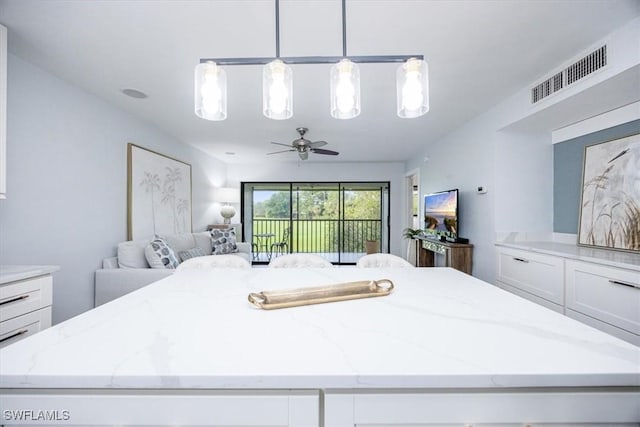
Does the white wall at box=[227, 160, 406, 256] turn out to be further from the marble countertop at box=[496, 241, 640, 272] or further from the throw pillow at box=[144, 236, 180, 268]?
the marble countertop at box=[496, 241, 640, 272]

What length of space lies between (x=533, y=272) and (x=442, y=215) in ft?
5.26

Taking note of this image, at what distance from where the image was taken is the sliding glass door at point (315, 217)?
688 cm

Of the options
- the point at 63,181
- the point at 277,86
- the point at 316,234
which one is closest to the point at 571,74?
the point at 277,86

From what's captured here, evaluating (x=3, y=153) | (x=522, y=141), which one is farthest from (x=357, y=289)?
(x=522, y=141)

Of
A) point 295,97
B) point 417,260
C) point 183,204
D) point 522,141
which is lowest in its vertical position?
point 417,260

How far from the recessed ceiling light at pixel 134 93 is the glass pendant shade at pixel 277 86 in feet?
7.77

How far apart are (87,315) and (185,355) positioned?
549mm

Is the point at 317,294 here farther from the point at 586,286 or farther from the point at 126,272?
the point at 126,272

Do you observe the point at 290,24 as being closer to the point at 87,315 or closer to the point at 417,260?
the point at 87,315

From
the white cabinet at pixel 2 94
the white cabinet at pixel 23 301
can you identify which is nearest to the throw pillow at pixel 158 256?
the white cabinet at pixel 23 301

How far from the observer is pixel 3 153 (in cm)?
182

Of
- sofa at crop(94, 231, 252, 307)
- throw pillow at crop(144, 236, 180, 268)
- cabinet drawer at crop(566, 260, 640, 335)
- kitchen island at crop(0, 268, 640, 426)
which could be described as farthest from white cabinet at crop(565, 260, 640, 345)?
throw pillow at crop(144, 236, 180, 268)

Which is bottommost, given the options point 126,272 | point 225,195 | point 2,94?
point 126,272

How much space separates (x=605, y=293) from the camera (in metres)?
1.94
